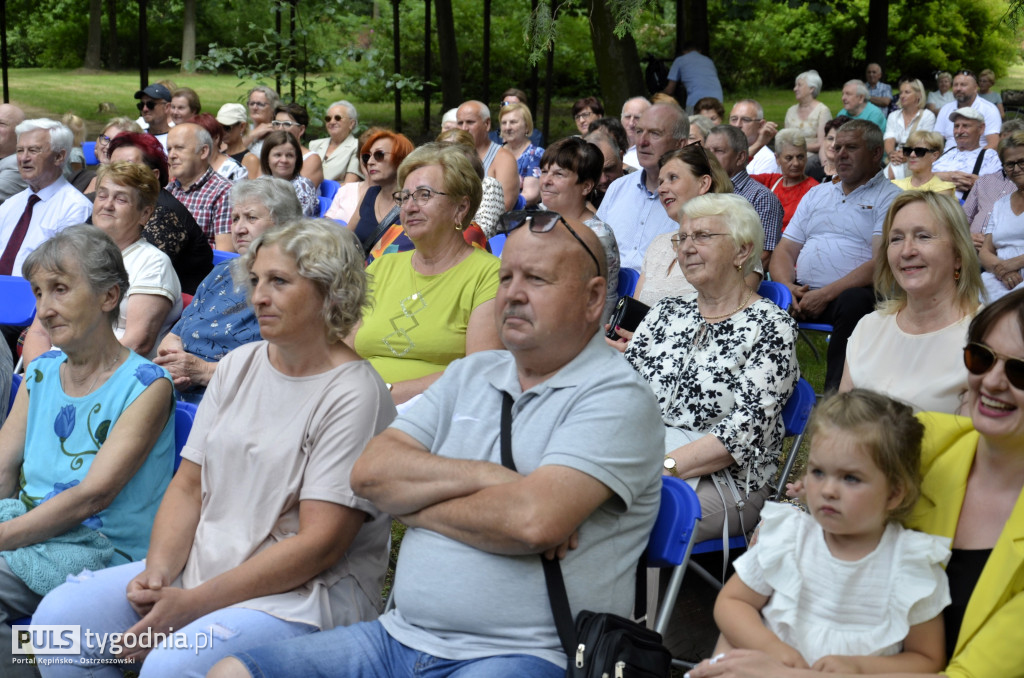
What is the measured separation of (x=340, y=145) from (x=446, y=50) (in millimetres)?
3728

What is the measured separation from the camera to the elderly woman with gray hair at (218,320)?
13.0ft

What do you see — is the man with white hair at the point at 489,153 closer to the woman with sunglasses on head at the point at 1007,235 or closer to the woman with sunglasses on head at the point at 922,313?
the woman with sunglasses on head at the point at 1007,235

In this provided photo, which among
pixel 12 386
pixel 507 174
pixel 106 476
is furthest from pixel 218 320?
pixel 507 174

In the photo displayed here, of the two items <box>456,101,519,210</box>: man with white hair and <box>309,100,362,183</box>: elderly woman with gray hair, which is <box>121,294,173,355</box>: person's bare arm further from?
<box>309,100,362,183</box>: elderly woman with gray hair

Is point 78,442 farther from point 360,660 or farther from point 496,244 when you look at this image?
point 496,244

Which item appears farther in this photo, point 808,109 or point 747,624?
point 808,109

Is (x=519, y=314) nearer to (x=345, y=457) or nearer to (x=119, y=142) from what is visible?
(x=345, y=457)

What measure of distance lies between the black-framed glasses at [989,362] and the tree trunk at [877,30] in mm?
15525

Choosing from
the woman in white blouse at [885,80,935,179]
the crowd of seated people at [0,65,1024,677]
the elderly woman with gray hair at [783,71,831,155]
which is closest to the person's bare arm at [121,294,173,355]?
the crowd of seated people at [0,65,1024,677]

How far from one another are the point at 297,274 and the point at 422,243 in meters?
1.08

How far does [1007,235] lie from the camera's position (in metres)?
5.76

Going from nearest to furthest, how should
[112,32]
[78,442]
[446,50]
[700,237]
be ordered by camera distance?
1. [78,442]
2. [700,237]
3. [446,50]
4. [112,32]

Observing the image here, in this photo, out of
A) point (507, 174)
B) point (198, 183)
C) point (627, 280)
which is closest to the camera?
point (627, 280)

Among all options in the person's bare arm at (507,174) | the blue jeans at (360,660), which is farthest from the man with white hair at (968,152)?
the blue jeans at (360,660)
